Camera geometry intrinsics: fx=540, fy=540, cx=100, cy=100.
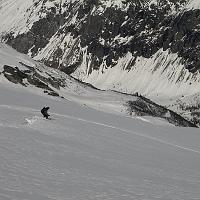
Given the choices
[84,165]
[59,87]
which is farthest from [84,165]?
[59,87]

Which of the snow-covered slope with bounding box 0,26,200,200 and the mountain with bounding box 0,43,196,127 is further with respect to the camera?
the mountain with bounding box 0,43,196,127

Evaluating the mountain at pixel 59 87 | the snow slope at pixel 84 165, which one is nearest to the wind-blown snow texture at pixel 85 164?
the snow slope at pixel 84 165

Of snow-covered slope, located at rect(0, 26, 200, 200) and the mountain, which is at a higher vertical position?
the mountain

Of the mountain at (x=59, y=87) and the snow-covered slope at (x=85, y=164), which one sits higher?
the mountain at (x=59, y=87)

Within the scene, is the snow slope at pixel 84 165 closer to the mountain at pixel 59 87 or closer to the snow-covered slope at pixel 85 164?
the snow-covered slope at pixel 85 164

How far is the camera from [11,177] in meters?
13.8

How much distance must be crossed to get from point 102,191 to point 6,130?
8.72 meters

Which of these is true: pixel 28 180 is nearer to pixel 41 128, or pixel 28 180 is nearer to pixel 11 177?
pixel 11 177

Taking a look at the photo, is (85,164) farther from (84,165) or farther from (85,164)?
(84,165)

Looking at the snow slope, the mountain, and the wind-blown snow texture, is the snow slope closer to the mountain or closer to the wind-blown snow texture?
the wind-blown snow texture

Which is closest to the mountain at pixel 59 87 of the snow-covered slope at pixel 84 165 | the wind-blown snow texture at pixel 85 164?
the wind-blown snow texture at pixel 85 164

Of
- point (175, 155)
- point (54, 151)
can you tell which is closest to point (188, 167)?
point (175, 155)

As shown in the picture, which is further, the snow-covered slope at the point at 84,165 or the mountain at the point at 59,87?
the mountain at the point at 59,87

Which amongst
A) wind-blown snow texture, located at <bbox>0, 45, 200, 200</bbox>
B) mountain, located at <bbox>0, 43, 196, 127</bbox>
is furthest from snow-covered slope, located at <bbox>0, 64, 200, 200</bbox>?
mountain, located at <bbox>0, 43, 196, 127</bbox>
